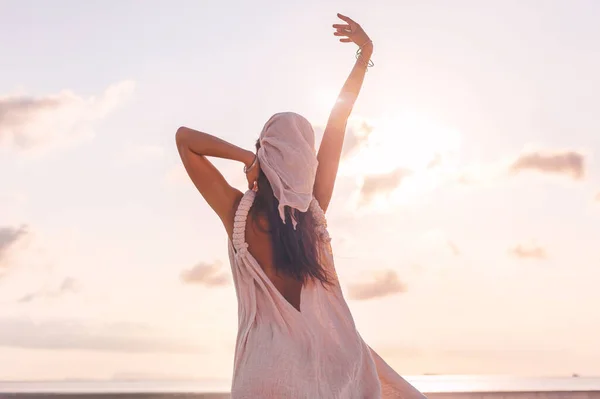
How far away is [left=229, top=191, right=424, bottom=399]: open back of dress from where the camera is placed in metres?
2.95

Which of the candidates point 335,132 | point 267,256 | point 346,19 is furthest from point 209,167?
point 346,19

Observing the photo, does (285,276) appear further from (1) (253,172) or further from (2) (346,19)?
(2) (346,19)

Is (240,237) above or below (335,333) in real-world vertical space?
above

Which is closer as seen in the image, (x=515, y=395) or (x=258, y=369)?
(x=258, y=369)

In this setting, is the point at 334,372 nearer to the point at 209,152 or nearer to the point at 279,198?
the point at 279,198

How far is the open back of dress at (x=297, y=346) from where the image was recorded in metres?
2.95

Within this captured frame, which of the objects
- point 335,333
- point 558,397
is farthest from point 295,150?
point 558,397

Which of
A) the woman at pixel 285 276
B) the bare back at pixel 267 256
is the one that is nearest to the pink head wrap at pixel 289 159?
the woman at pixel 285 276

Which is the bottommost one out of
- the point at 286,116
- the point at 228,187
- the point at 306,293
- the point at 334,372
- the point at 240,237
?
the point at 334,372

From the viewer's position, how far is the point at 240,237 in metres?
3.22

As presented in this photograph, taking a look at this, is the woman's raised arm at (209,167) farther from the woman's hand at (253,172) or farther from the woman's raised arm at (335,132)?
the woman's raised arm at (335,132)

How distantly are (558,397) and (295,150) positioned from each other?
14582mm

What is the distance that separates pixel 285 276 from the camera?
323 centimetres

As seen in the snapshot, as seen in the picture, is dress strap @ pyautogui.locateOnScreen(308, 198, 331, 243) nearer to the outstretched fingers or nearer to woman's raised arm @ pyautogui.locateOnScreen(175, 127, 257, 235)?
woman's raised arm @ pyautogui.locateOnScreen(175, 127, 257, 235)
